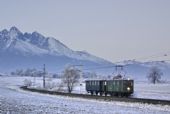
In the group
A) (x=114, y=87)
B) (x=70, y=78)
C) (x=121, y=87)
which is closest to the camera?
(x=121, y=87)

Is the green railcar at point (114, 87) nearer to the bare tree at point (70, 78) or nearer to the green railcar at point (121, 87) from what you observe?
→ the green railcar at point (121, 87)

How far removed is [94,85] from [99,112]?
5038 centimetres

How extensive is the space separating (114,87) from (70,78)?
5095cm

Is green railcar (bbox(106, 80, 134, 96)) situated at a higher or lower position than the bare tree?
lower

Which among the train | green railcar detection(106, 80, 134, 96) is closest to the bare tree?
the train

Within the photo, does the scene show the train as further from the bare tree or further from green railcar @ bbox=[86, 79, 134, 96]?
the bare tree

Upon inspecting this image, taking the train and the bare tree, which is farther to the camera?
the bare tree

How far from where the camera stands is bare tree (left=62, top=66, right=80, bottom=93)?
137 m

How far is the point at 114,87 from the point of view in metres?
87.8

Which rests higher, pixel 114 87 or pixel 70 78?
pixel 70 78

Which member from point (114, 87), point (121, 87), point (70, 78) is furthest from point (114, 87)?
point (70, 78)

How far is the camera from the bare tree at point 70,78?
5379 inches

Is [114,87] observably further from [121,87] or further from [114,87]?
[121,87]

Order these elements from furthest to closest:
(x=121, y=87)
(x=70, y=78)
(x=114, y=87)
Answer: (x=70, y=78), (x=114, y=87), (x=121, y=87)
